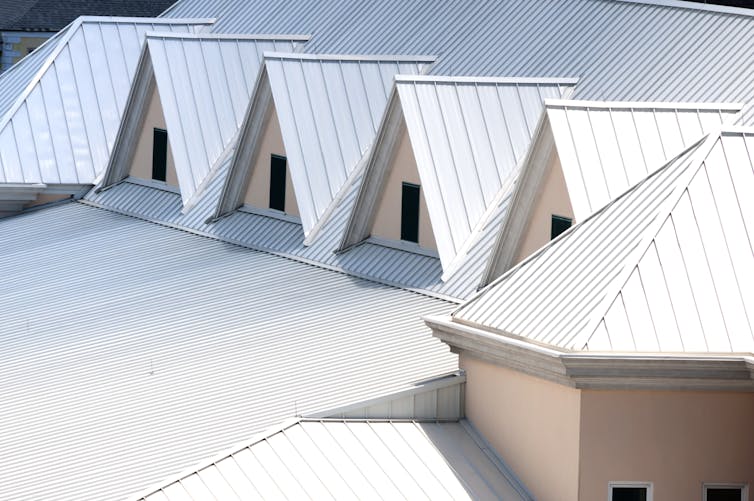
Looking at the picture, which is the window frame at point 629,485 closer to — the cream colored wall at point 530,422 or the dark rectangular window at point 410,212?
the cream colored wall at point 530,422

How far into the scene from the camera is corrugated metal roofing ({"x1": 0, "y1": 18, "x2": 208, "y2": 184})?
51875 mm

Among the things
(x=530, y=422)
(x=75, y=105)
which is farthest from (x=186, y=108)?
(x=530, y=422)

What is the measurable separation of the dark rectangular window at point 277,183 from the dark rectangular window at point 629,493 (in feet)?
60.0

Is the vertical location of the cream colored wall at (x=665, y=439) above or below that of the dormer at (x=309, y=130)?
below

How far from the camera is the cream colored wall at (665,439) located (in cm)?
2595

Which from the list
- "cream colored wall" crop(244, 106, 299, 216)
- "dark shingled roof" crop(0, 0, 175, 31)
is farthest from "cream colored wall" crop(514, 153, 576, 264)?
"dark shingled roof" crop(0, 0, 175, 31)

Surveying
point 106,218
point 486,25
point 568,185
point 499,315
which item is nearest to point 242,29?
point 106,218

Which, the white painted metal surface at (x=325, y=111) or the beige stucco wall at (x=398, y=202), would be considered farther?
the white painted metal surface at (x=325, y=111)

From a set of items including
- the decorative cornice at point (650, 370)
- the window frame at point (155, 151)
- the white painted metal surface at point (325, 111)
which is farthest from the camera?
the window frame at point (155, 151)

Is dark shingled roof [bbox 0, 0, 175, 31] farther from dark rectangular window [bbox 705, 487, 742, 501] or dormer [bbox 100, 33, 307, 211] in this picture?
dark rectangular window [bbox 705, 487, 742, 501]

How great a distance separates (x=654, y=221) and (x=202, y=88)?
22.6 meters

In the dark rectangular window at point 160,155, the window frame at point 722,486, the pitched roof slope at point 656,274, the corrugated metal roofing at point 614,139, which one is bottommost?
the window frame at point 722,486

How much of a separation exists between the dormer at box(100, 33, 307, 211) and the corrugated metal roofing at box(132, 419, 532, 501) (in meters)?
18.5

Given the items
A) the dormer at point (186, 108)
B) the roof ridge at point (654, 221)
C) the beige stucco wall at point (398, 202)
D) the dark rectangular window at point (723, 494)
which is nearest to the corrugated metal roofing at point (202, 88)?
the dormer at point (186, 108)
